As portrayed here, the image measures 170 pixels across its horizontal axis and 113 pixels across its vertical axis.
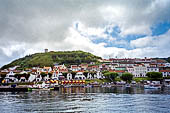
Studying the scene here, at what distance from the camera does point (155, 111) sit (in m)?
30.2

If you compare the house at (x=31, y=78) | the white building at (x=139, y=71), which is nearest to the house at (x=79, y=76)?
the house at (x=31, y=78)

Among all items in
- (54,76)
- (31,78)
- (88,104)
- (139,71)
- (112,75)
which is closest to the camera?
(88,104)

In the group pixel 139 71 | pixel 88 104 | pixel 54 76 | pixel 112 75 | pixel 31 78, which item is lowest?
pixel 88 104

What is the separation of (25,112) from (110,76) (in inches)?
3404

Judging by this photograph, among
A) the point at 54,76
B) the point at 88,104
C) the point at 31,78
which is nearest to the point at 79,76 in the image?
the point at 54,76

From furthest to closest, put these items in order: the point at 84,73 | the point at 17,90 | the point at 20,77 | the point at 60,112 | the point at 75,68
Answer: the point at 75,68 < the point at 84,73 < the point at 20,77 < the point at 17,90 < the point at 60,112

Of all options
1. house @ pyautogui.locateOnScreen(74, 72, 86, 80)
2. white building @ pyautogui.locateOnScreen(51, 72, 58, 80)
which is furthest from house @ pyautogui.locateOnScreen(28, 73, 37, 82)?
house @ pyautogui.locateOnScreen(74, 72, 86, 80)

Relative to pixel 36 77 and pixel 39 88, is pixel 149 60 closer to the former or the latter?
pixel 36 77

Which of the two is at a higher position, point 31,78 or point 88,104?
point 31,78

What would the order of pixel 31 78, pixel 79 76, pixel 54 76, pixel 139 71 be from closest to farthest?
pixel 31 78
pixel 54 76
pixel 79 76
pixel 139 71

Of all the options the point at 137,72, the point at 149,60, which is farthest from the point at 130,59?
the point at 137,72

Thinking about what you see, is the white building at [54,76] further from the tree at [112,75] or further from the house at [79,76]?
the tree at [112,75]

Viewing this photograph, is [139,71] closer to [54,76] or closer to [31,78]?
[54,76]

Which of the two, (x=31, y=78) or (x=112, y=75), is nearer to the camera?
(x=31, y=78)
